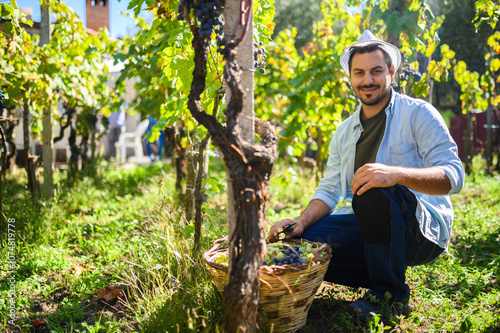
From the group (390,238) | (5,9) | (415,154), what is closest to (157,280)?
(390,238)

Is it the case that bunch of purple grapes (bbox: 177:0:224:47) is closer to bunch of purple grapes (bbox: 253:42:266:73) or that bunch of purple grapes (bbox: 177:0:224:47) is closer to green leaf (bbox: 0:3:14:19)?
bunch of purple grapes (bbox: 253:42:266:73)

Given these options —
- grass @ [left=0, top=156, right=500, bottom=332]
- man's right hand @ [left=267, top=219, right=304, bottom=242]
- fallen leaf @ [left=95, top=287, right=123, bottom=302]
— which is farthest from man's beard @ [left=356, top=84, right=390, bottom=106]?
fallen leaf @ [left=95, top=287, right=123, bottom=302]

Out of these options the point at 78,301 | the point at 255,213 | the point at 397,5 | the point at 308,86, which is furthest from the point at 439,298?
the point at 308,86

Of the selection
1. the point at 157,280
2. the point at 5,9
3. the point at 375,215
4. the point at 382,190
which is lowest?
the point at 157,280

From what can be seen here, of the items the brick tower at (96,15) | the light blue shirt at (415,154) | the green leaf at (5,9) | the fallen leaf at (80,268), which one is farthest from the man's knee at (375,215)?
the brick tower at (96,15)

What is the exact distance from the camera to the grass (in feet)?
6.02

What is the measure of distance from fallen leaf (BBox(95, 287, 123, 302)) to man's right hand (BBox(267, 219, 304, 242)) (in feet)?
3.05

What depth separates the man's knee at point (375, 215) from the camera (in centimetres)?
184

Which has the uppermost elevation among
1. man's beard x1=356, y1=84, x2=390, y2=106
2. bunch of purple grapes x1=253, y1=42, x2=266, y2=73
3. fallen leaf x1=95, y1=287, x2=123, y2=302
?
bunch of purple grapes x1=253, y1=42, x2=266, y2=73

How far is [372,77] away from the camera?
2.23 m

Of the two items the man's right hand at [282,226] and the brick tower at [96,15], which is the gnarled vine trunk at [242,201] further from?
the brick tower at [96,15]

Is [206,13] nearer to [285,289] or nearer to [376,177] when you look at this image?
[376,177]

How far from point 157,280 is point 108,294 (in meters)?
0.53

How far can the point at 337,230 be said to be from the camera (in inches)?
86.6
